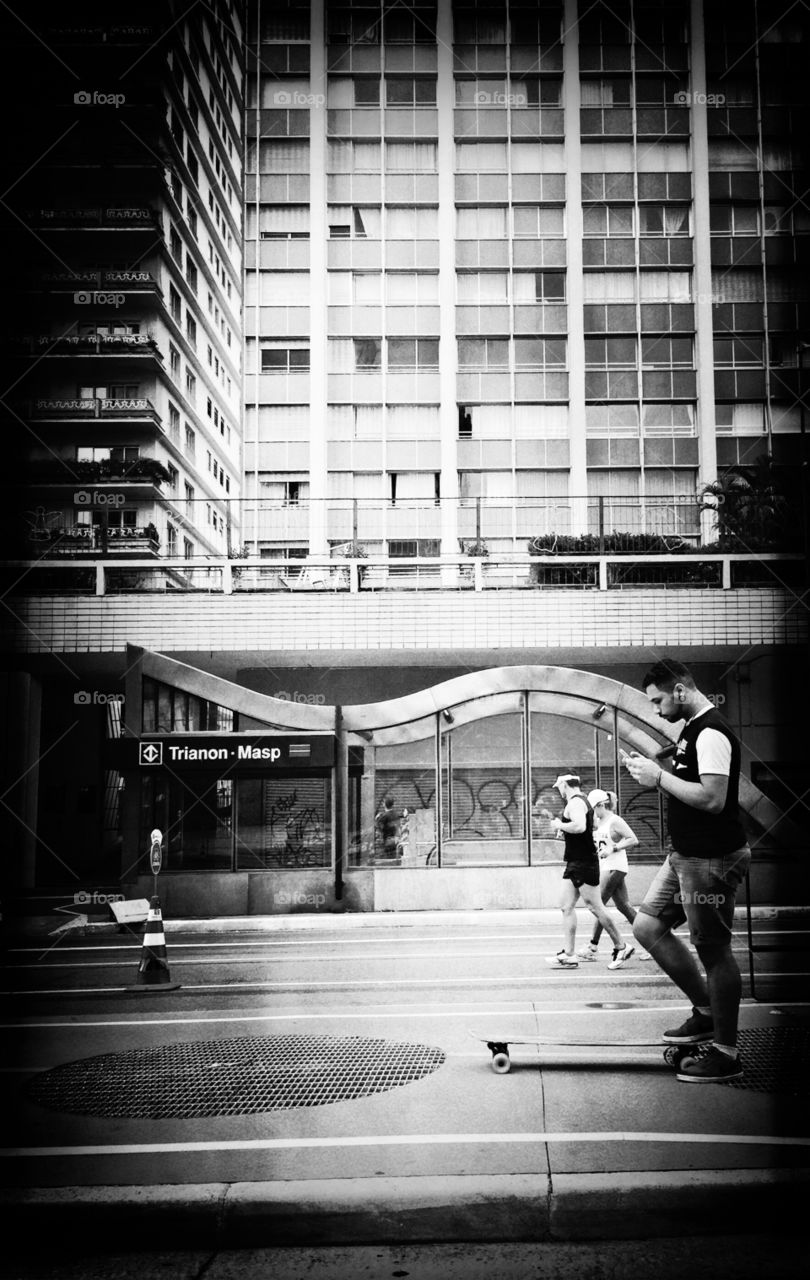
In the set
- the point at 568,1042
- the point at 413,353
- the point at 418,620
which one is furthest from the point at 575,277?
the point at 568,1042

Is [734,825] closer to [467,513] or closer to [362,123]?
[362,123]

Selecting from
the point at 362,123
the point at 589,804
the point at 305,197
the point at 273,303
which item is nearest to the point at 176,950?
the point at 589,804

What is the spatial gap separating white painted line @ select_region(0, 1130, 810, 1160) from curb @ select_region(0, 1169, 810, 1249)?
407mm

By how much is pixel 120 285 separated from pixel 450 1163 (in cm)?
739

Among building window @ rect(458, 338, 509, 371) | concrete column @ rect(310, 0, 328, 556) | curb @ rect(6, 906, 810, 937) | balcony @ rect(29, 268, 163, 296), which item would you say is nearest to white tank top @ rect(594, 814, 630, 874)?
curb @ rect(6, 906, 810, 937)

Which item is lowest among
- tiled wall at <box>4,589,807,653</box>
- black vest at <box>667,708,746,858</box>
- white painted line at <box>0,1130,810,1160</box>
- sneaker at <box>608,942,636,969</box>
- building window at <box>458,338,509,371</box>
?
sneaker at <box>608,942,636,969</box>

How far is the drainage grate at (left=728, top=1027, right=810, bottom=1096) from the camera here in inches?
174

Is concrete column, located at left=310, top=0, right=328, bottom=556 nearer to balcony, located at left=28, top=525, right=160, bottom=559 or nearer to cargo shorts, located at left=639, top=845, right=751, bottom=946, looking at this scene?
balcony, located at left=28, top=525, right=160, bottom=559

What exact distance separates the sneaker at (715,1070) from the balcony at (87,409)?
390cm

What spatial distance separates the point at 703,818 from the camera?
4703 mm

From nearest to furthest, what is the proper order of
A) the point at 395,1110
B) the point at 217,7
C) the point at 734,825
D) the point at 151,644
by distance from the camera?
1. the point at 395,1110
2. the point at 734,825
3. the point at 217,7
4. the point at 151,644

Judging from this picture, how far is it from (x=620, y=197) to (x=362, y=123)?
2310 millimetres

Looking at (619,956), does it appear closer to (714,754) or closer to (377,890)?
(714,754)

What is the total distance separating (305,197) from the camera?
8.89 meters
